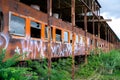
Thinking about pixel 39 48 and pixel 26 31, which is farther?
pixel 39 48

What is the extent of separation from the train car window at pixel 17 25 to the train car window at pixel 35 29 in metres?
0.94

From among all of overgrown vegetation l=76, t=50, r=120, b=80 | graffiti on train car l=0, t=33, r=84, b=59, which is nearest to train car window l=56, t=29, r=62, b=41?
graffiti on train car l=0, t=33, r=84, b=59

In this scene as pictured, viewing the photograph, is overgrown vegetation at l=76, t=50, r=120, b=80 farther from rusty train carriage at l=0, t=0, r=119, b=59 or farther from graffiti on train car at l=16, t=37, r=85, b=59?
rusty train carriage at l=0, t=0, r=119, b=59

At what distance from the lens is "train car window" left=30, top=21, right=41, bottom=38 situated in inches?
513

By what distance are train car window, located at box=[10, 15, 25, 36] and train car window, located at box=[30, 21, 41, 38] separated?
3.08ft

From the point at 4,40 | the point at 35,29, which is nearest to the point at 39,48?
the point at 35,29

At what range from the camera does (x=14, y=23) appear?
Result: 443 inches

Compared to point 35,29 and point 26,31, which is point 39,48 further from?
point 26,31

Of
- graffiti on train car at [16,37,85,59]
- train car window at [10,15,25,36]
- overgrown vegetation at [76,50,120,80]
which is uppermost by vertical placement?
train car window at [10,15,25,36]

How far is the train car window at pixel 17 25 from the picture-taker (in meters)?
11.0

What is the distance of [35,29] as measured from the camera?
44.3ft

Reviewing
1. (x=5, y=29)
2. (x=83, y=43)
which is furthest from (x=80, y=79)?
(x=83, y=43)

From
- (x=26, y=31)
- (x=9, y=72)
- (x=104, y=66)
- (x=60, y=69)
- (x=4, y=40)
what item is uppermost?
(x=26, y=31)

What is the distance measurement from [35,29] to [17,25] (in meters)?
2.06
